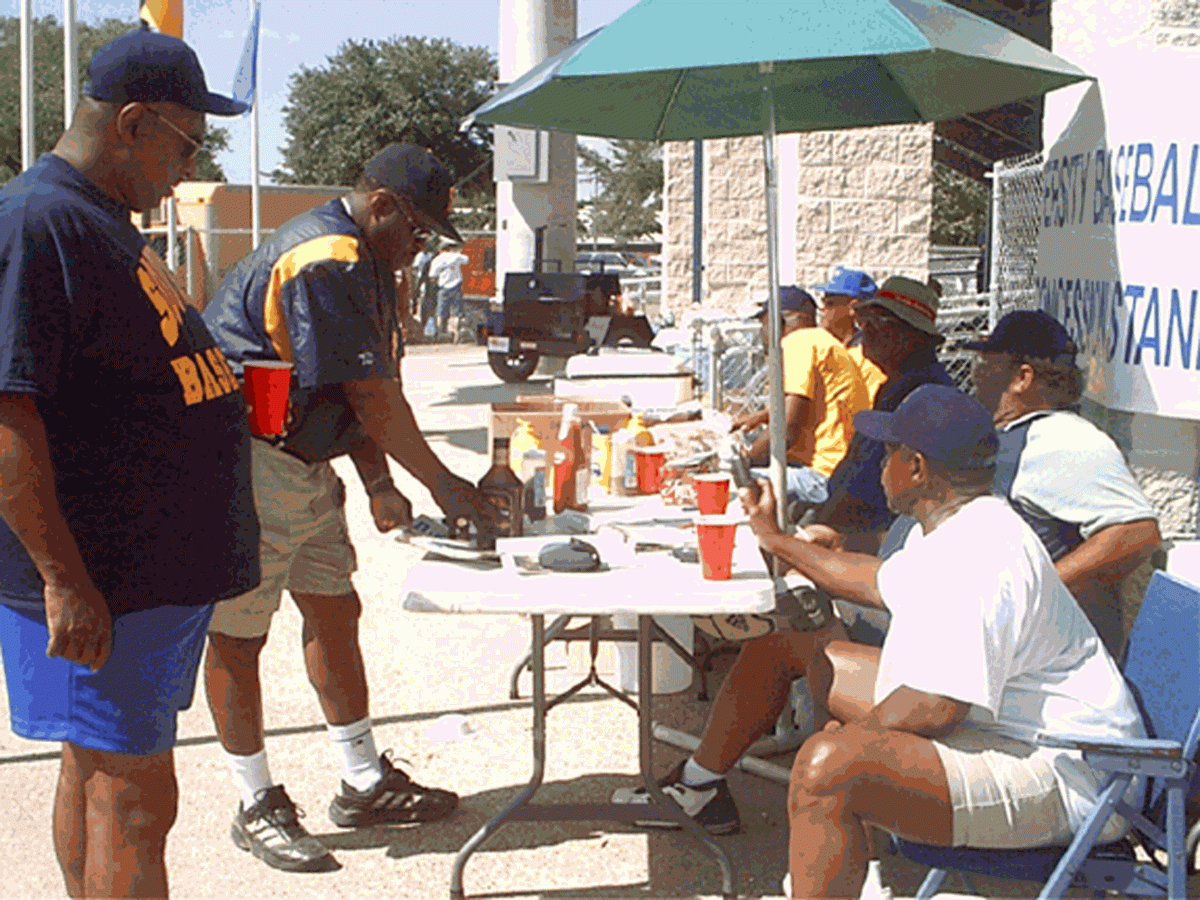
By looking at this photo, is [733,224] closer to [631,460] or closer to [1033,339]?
[631,460]

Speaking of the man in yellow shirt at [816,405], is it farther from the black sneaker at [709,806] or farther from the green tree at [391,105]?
the green tree at [391,105]

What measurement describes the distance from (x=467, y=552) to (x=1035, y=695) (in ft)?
5.10

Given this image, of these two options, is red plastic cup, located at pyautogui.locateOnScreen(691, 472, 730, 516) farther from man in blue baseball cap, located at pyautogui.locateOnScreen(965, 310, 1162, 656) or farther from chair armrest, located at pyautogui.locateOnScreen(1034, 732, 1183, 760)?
chair armrest, located at pyautogui.locateOnScreen(1034, 732, 1183, 760)

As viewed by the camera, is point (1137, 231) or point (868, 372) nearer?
point (1137, 231)

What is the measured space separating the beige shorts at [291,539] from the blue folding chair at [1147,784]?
1921 millimetres

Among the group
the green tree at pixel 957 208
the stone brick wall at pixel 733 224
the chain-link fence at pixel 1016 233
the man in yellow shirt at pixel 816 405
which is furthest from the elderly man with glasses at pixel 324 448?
the green tree at pixel 957 208

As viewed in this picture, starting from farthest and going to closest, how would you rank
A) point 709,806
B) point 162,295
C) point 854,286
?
point 854,286
point 709,806
point 162,295

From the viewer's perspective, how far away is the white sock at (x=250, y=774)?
383cm

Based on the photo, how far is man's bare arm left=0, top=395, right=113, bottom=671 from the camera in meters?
2.31

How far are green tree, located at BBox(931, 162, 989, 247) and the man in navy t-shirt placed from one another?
1435 inches

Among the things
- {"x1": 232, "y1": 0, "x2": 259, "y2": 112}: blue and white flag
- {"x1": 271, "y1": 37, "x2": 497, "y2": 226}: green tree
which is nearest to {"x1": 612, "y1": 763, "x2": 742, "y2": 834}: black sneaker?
{"x1": 232, "y1": 0, "x2": 259, "y2": 112}: blue and white flag

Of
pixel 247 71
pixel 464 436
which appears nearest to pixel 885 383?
pixel 464 436

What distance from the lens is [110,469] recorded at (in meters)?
2.50

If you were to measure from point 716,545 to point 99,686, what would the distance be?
1.51m
